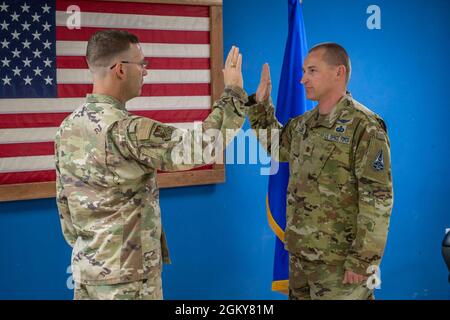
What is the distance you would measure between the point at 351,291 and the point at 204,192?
1.13 meters

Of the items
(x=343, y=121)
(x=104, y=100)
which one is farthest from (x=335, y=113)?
(x=104, y=100)

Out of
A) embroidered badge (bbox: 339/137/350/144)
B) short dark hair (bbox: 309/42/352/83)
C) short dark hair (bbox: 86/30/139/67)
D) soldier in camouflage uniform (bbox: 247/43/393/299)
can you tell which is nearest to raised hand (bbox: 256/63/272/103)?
soldier in camouflage uniform (bbox: 247/43/393/299)

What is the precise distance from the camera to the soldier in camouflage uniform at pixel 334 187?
2098mm

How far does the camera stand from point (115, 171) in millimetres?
1769

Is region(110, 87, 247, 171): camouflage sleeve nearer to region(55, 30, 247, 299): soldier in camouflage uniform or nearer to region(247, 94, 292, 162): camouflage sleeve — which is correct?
region(55, 30, 247, 299): soldier in camouflage uniform

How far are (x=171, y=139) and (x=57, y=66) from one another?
1202 millimetres

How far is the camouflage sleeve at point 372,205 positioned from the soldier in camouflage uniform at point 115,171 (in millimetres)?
587

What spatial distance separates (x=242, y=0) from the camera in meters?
3.09

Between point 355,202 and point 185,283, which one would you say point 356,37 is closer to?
point 355,202

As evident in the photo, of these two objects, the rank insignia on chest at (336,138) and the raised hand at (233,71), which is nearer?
the raised hand at (233,71)

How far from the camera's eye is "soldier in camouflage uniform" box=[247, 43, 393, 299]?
6.88 ft

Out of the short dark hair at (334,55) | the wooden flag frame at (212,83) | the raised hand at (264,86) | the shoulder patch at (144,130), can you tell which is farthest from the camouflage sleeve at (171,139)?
the wooden flag frame at (212,83)

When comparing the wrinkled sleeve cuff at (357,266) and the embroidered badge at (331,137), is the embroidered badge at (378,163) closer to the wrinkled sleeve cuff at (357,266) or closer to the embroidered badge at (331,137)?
the embroidered badge at (331,137)

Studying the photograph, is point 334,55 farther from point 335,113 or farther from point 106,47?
point 106,47
